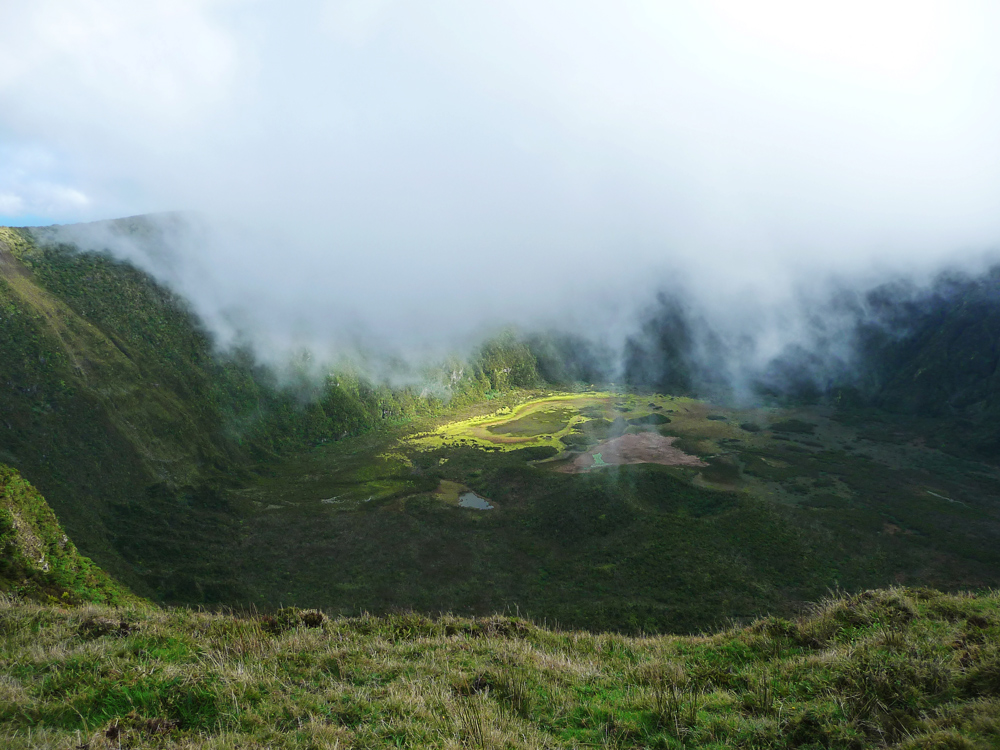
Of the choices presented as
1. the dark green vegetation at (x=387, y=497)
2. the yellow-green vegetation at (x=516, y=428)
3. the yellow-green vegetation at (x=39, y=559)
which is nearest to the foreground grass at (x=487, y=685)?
the dark green vegetation at (x=387, y=497)

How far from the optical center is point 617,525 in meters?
42.5

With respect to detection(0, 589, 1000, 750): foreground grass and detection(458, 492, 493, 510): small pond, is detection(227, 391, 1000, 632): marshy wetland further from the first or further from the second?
detection(0, 589, 1000, 750): foreground grass

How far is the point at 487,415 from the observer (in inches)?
3728

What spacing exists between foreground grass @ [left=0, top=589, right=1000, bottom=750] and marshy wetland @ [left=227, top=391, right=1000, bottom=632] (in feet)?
65.5

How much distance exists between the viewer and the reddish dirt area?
61.1 meters

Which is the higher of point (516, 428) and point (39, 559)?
point (39, 559)

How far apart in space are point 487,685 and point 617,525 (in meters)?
37.2

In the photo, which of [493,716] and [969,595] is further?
[969,595]

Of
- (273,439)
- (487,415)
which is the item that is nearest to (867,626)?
(273,439)

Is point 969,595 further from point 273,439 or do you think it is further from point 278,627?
point 273,439

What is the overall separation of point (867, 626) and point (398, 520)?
4023 centimetres

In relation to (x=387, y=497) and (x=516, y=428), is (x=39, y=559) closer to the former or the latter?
(x=387, y=497)

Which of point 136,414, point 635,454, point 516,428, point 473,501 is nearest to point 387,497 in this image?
point 473,501

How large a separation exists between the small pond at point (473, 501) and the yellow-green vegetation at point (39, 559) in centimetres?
3044
